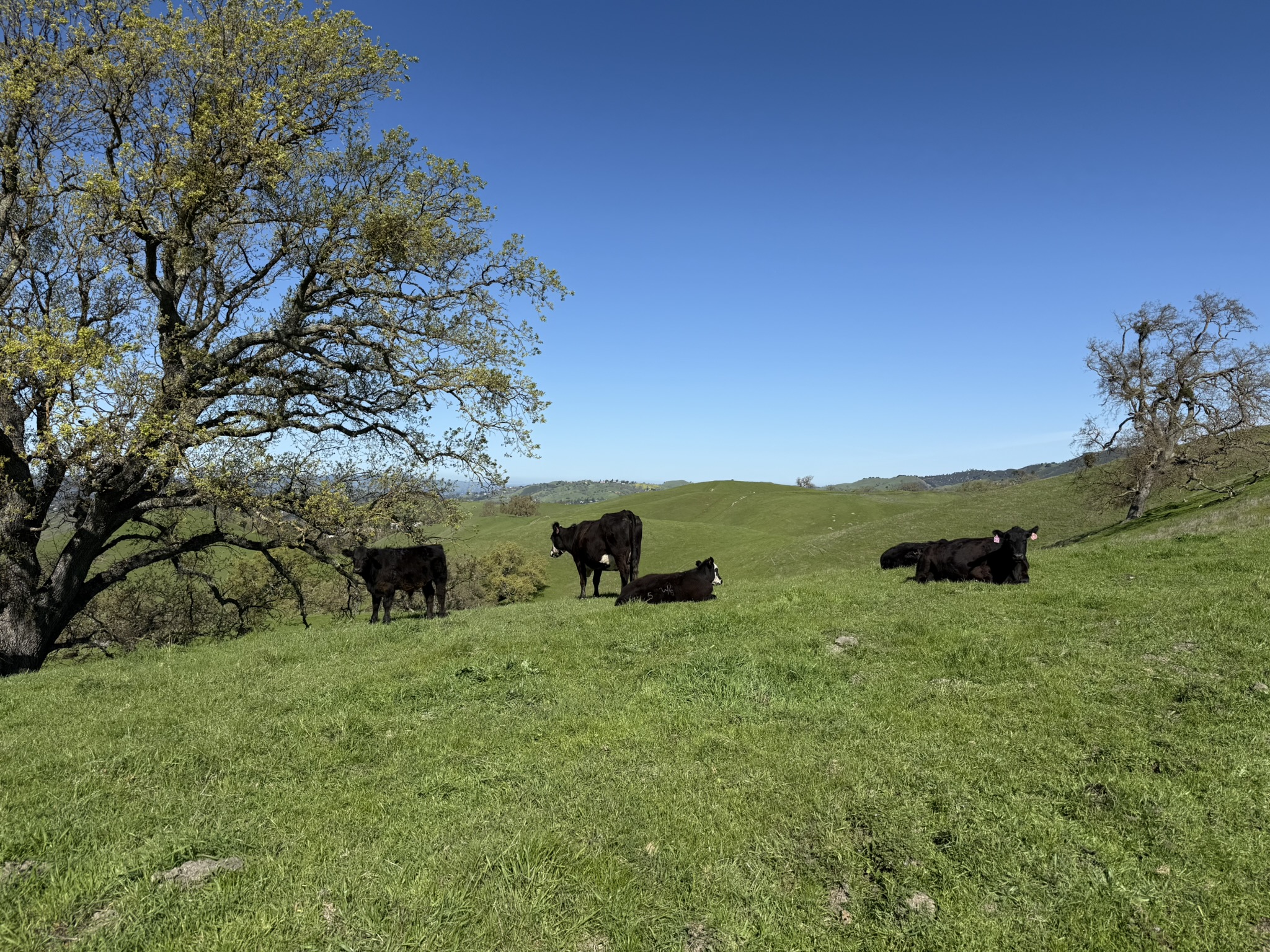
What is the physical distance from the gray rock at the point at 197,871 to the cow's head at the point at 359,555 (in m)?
11.6

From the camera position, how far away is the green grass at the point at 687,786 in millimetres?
4566

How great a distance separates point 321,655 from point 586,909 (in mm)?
9948

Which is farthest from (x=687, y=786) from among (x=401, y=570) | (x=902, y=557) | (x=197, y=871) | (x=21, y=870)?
(x=902, y=557)

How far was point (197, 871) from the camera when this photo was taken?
17.0 feet

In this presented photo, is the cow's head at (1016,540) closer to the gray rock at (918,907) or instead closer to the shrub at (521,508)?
the gray rock at (918,907)

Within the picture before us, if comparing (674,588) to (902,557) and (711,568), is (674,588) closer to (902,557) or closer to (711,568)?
(711,568)

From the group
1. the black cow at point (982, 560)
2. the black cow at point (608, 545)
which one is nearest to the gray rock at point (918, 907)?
the black cow at point (982, 560)

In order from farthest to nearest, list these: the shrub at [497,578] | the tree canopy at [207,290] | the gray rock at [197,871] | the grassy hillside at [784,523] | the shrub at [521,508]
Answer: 1. the shrub at [521,508]
2. the shrub at [497,578]
3. the grassy hillside at [784,523]
4. the tree canopy at [207,290]
5. the gray rock at [197,871]

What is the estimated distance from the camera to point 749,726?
7727 mm

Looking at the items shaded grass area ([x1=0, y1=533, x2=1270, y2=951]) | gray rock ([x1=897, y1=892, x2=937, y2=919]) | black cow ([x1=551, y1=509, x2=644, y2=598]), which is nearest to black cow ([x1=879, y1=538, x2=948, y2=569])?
black cow ([x1=551, y1=509, x2=644, y2=598])

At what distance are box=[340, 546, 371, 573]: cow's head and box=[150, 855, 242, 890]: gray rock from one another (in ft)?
38.0

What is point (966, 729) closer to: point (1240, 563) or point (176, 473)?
point (1240, 563)

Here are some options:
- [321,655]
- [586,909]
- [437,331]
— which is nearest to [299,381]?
[437,331]

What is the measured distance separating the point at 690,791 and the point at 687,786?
0.12m
